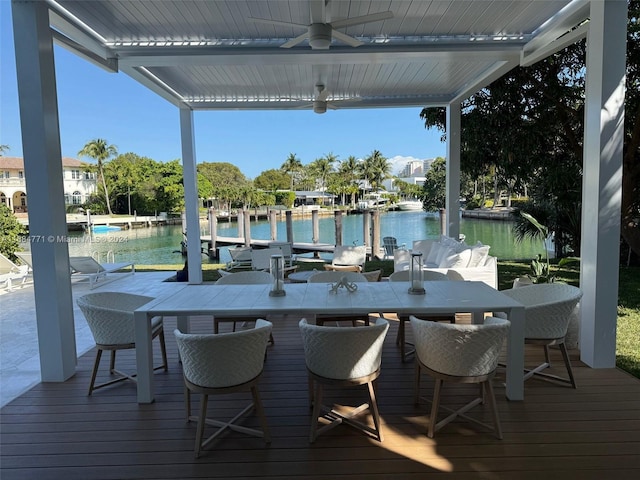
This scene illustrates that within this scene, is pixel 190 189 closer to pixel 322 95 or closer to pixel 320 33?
pixel 322 95

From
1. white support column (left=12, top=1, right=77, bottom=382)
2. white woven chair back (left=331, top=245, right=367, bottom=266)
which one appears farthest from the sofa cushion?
white support column (left=12, top=1, right=77, bottom=382)

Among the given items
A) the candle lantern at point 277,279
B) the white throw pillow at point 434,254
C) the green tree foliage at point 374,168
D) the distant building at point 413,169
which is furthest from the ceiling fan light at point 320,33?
the distant building at point 413,169

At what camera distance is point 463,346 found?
2.16 m

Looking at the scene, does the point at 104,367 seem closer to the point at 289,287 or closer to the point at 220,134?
the point at 289,287

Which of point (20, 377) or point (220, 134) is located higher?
point (220, 134)

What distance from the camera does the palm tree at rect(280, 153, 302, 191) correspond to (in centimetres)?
3959

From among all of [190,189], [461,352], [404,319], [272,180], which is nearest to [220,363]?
[461,352]

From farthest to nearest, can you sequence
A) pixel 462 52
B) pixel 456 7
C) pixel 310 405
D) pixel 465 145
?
1. pixel 465 145
2. pixel 462 52
3. pixel 456 7
4. pixel 310 405

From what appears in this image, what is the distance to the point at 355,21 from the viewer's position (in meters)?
3.17

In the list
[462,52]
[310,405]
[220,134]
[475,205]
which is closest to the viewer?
[310,405]

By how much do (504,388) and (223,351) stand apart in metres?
2.08

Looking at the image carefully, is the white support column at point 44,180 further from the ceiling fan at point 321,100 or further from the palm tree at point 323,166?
the palm tree at point 323,166

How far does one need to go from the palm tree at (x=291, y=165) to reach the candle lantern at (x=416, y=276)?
37.7 m

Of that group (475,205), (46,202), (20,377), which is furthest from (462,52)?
(475,205)
